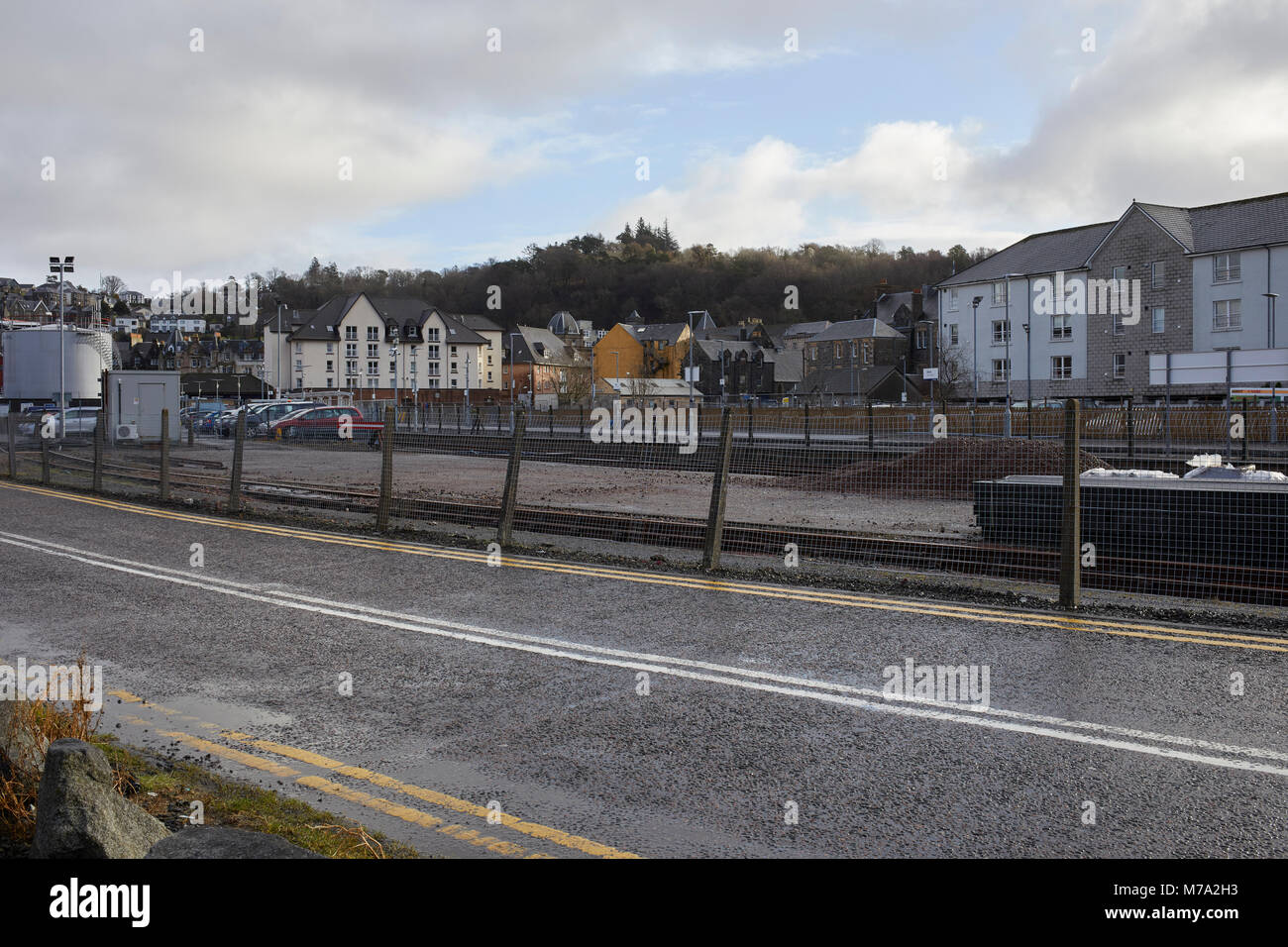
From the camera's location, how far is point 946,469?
23.6m

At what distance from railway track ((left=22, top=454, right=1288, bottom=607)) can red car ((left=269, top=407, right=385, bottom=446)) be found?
23.3m

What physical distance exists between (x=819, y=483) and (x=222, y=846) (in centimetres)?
2238

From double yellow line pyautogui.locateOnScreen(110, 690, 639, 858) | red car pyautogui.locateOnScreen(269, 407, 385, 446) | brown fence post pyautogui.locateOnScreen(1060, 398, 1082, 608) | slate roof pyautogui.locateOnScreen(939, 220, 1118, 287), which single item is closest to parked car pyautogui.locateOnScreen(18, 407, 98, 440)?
red car pyautogui.locateOnScreen(269, 407, 385, 446)

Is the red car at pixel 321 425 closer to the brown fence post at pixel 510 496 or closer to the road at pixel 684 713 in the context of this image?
the brown fence post at pixel 510 496

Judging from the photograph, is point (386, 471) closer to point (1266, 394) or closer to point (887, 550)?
point (887, 550)

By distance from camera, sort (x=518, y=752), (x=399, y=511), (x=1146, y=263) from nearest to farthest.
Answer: (x=518, y=752) < (x=399, y=511) < (x=1146, y=263)

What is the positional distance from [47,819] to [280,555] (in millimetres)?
9490

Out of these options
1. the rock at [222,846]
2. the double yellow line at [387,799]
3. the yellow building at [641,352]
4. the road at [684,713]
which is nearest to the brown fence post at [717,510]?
the road at [684,713]

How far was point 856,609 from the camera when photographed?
9344 mm

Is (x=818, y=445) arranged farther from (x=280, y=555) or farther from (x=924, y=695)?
(x=924, y=695)

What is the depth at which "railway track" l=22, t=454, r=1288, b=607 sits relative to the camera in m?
10.5

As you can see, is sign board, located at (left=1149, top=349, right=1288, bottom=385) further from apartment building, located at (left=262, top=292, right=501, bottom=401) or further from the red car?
apartment building, located at (left=262, top=292, right=501, bottom=401)
